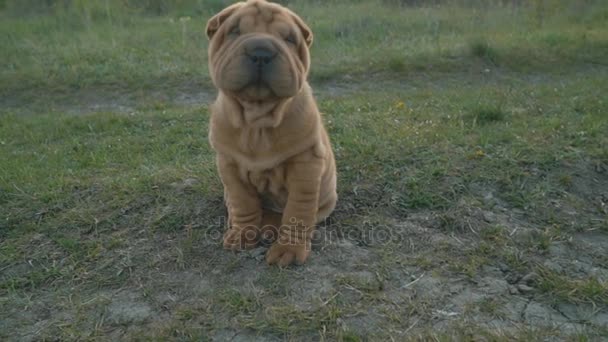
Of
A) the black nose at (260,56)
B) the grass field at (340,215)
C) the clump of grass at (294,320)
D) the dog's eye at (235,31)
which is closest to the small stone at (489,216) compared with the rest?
the grass field at (340,215)

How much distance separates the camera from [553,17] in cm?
1133

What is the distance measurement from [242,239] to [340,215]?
2.74 ft

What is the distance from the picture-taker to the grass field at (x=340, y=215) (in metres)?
3.21

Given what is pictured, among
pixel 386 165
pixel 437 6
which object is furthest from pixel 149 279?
pixel 437 6

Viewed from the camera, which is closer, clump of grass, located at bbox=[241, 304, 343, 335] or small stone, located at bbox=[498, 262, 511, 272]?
clump of grass, located at bbox=[241, 304, 343, 335]

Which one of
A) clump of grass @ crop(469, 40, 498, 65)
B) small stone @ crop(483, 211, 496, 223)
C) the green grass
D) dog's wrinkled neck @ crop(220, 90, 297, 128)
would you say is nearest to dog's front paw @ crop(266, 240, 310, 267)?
dog's wrinkled neck @ crop(220, 90, 297, 128)

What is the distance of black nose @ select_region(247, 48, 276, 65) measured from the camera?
2.90 m

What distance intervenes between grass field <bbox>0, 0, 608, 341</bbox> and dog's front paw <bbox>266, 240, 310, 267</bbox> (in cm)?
7

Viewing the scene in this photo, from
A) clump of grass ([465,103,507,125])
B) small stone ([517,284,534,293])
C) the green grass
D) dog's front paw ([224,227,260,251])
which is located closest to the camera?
small stone ([517,284,534,293])

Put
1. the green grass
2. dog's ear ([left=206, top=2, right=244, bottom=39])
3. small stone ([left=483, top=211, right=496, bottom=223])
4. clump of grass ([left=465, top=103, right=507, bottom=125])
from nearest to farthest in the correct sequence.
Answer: dog's ear ([left=206, top=2, right=244, bottom=39])
small stone ([left=483, top=211, right=496, bottom=223])
clump of grass ([left=465, top=103, right=507, bottom=125])
the green grass

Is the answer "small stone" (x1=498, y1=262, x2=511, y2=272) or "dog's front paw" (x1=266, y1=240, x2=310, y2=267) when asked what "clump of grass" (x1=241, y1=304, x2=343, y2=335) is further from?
"small stone" (x1=498, y1=262, x2=511, y2=272)

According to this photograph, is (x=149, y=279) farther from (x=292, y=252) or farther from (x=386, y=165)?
(x=386, y=165)

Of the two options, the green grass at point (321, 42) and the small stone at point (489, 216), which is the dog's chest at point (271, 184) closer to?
the small stone at point (489, 216)

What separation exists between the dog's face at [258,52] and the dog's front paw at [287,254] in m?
0.99
